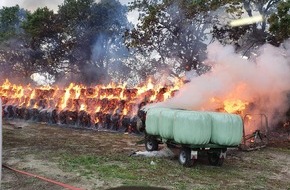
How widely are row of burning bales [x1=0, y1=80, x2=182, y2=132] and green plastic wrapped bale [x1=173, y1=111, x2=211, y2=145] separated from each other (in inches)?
340

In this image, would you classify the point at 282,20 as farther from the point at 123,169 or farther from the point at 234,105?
the point at 123,169

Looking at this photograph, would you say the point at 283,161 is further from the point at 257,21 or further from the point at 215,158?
the point at 257,21

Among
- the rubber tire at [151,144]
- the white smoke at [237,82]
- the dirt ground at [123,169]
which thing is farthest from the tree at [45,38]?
the rubber tire at [151,144]

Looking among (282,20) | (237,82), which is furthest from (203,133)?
(282,20)

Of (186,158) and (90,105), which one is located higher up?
(90,105)

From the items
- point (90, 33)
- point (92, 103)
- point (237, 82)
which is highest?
point (90, 33)

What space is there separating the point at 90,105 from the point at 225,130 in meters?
14.8

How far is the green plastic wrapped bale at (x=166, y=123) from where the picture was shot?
37.9 feet

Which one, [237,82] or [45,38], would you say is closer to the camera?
[237,82]

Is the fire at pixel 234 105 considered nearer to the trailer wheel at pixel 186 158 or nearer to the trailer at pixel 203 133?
the trailer at pixel 203 133

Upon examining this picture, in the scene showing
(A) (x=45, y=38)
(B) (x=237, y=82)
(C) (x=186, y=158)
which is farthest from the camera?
(A) (x=45, y=38)

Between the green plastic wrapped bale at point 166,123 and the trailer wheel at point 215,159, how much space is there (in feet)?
4.78

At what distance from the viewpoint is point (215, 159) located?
11641mm

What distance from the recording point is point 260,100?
752 inches
